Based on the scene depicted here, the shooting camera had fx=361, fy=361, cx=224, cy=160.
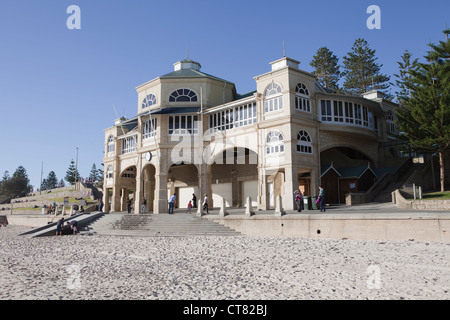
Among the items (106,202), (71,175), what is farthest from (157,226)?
(71,175)

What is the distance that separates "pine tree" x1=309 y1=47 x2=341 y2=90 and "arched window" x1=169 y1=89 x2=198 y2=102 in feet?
87.5

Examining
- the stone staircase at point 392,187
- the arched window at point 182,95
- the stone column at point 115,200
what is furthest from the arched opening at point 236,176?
the stone column at point 115,200

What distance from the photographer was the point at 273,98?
2480 cm

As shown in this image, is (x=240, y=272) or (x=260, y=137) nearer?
(x=240, y=272)

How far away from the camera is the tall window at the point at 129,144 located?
36.2 metres

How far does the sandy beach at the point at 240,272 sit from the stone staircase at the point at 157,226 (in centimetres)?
485

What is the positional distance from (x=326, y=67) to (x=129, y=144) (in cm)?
3069

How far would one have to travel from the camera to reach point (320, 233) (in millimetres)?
15312

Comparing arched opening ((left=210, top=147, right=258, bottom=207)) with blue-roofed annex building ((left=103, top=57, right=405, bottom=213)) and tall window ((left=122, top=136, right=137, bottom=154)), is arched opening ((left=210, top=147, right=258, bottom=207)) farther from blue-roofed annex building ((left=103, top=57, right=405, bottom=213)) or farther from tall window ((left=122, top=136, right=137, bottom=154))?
tall window ((left=122, top=136, right=137, bottom=154))

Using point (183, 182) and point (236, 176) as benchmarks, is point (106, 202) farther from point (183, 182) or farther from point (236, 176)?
point (236, 176)

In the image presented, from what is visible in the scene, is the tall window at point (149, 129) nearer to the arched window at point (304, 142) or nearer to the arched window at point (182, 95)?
the arched window at point (182, 95)
